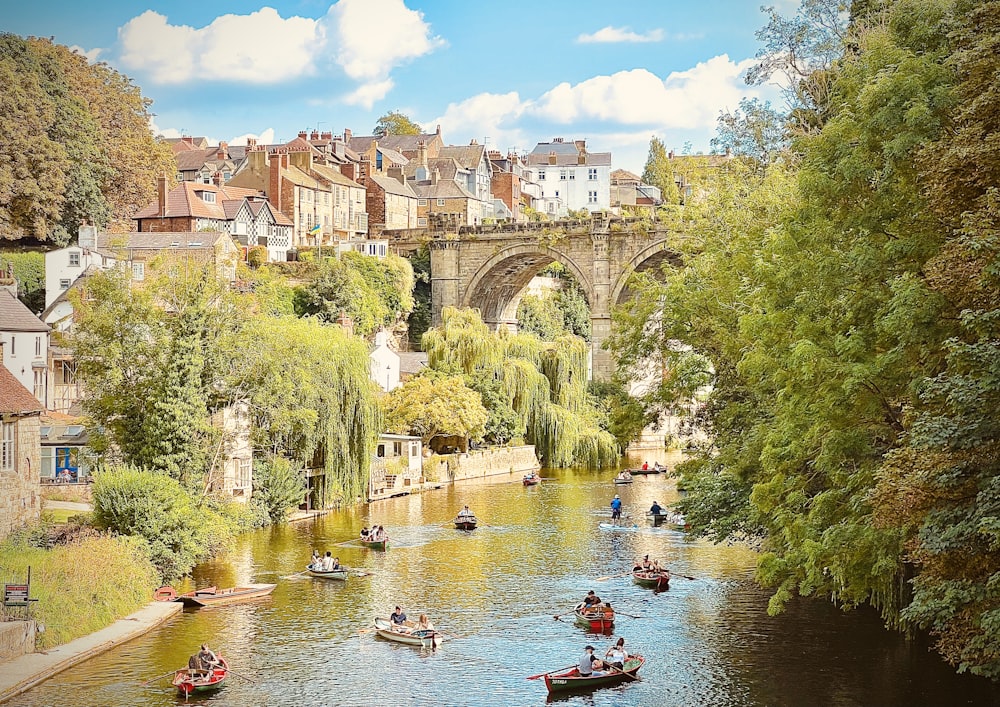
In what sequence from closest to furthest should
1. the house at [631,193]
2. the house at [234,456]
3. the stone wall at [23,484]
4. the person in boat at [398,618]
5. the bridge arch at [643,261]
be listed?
the person in boat at [398,618] → the stone wall at [23,484] → the house at [234,456] → the bridge arch at [643,261] → the house at [631,193]

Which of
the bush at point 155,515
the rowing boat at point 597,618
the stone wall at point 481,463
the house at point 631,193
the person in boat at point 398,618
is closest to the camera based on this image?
the person in boat at point 398,618

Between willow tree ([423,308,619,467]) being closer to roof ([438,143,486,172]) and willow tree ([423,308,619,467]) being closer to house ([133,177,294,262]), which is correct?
house ([133,177,294,262])

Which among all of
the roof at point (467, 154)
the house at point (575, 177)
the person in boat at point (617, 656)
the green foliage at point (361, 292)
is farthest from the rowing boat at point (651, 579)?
the house at point (575, 177)

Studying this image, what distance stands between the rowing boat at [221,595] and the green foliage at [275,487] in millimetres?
7888

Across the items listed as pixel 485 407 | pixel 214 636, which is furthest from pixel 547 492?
pixel 214 636

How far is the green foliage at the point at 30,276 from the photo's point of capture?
130ft

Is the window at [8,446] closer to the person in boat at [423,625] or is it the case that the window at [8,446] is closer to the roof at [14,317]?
the roof at [14,317]

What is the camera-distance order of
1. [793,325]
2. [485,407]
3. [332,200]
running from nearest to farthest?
[793,325] < [485,407] < [332,200]

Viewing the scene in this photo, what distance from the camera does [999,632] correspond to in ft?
37.6

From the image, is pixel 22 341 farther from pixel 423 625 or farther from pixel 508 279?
pixel 508 279

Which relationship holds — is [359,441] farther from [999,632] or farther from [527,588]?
[999,632]

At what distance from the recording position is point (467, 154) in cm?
8762

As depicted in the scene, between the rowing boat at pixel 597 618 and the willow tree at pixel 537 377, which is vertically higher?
the willow tree at pixel 537 377

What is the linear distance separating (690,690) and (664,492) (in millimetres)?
23864
